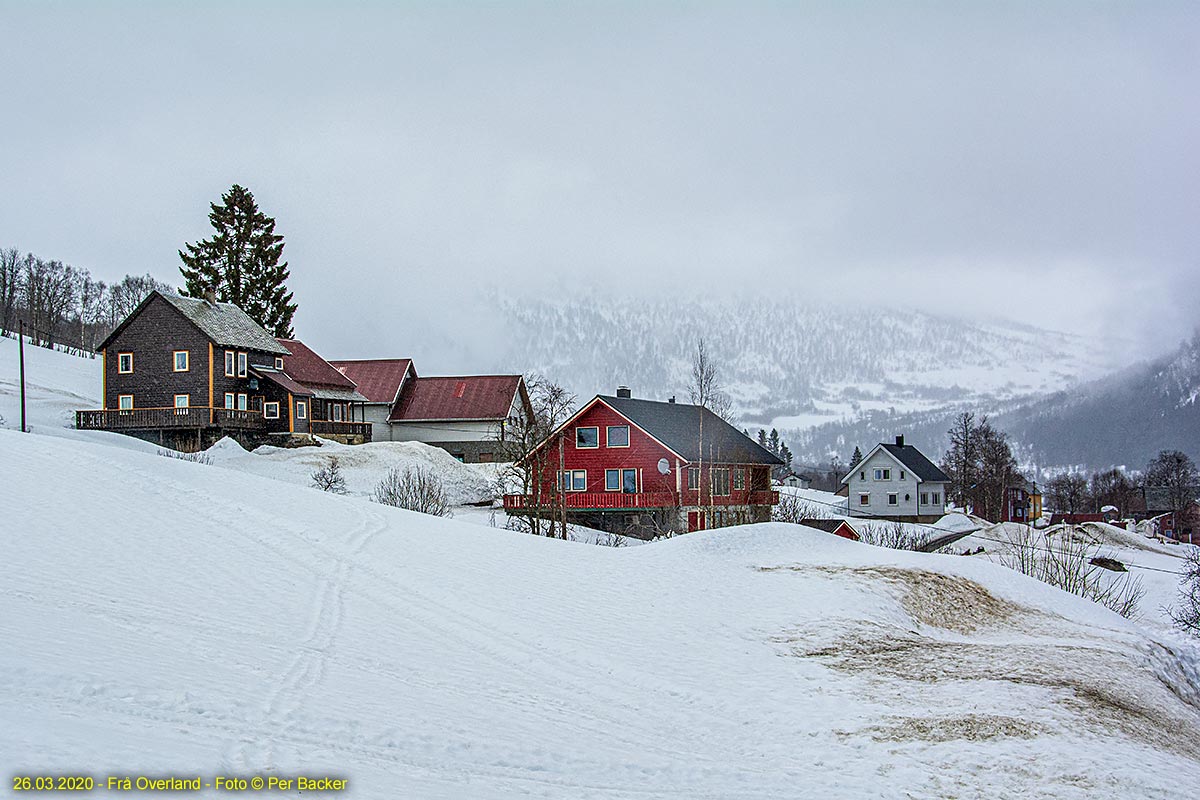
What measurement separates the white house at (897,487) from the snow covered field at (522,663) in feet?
237

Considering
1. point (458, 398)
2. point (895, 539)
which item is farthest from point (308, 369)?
point (895, 539)

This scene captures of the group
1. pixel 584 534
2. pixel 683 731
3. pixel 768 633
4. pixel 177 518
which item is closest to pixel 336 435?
A: pixel 584 534

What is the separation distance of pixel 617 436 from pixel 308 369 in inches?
1014

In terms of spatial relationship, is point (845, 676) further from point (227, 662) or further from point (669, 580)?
point (227, 662)

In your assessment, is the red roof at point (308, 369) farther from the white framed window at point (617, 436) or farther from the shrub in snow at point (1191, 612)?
the shrub in snow at point (1191, 612)

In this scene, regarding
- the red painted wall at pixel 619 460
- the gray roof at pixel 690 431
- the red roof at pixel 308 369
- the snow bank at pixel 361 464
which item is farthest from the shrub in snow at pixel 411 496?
the red roof at pixel 308 369

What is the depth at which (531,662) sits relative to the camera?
1438 cm

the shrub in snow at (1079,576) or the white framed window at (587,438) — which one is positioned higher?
the white framed window at (587,438)

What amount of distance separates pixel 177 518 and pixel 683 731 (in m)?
12.2

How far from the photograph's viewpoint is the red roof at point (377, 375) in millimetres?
76688

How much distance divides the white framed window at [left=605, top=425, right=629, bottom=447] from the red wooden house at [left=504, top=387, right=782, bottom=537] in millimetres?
53

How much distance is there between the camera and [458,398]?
7706cm

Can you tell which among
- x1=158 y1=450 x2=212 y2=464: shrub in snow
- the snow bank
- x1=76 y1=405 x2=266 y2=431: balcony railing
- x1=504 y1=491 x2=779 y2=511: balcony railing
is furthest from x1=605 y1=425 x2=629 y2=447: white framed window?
x1=76 y1=405 x2=266 y2=431: balcony railing

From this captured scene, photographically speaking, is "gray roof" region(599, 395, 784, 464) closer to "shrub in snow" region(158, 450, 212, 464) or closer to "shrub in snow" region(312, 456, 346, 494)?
"shrub in snow" region(312, 456, 346, 494)
